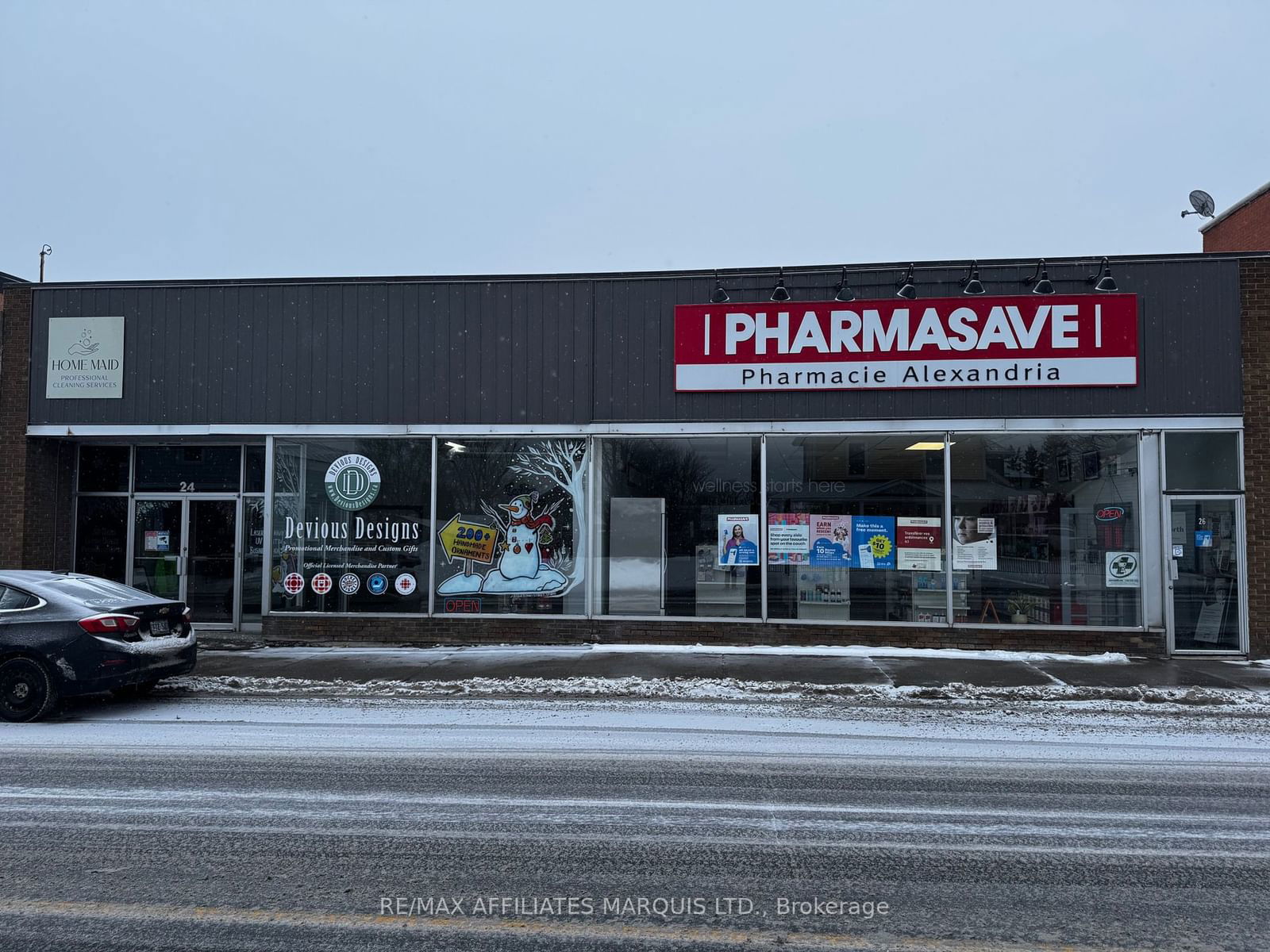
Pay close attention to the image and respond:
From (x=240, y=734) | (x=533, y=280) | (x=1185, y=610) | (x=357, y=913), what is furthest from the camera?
(x=533, y=280)

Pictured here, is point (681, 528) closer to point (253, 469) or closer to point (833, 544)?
point (833, 544)

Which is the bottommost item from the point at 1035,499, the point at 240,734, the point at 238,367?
the point at 240,734

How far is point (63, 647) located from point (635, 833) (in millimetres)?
6160

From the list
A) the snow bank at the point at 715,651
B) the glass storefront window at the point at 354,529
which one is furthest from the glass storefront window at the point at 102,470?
the snow bank at the point at 715,651

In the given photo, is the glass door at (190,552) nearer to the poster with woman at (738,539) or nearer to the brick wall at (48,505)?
the brick wall at (48,505)

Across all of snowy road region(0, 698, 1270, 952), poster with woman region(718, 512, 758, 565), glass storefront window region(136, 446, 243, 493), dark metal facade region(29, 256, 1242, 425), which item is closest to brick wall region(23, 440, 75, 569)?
dark metal facade region(29, 256, 1242, 425)

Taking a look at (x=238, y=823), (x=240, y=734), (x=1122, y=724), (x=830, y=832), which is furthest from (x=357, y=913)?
(x=1122, y=724)

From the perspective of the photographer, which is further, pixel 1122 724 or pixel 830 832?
pixel 1122 724

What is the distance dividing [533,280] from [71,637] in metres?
7.88

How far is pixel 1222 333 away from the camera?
12.8 meters

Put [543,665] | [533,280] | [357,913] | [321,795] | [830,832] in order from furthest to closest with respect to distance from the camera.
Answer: [533,280] < [543,665] < [321,795] < [830,832] < [357,913]

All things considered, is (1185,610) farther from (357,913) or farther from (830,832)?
(357,913)

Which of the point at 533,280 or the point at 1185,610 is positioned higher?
the point at 533,280

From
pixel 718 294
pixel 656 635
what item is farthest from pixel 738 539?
pixel 718 294
